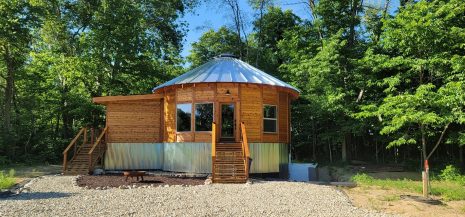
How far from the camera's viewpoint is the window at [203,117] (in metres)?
16.2

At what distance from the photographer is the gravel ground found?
8.46 metres

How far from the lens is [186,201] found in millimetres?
9641

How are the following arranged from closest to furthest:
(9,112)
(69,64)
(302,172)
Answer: (302,172)
(9,112)
(69,64)

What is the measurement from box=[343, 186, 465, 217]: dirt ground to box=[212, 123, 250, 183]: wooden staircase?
3.63 metres

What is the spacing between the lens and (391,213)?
9.16 metres

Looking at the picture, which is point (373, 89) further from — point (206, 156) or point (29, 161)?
point (29, 161)

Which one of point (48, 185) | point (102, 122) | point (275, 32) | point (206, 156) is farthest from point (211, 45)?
point (48, 185)

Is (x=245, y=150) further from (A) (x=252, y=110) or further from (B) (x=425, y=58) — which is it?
(B) (x=425, y=58)

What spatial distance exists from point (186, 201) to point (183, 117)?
289 inches

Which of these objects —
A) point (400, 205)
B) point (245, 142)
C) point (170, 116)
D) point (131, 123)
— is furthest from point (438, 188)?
point (131, 123)

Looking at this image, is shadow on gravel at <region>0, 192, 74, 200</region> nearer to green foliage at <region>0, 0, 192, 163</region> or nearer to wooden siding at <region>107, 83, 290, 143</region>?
wooden siding at <region>107, 83, 290, 143</region>

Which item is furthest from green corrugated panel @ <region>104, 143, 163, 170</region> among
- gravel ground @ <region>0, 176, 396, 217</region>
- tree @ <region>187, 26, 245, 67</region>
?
tree @ <region>187, 26, 245, 67</region>

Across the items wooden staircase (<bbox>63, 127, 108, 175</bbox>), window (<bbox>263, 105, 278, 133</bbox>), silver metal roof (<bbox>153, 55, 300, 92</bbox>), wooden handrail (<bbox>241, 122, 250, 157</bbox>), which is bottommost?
wooden staircase (<bbox>63, 127, 108, 175</bbox>)

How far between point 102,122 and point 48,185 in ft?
44.1
